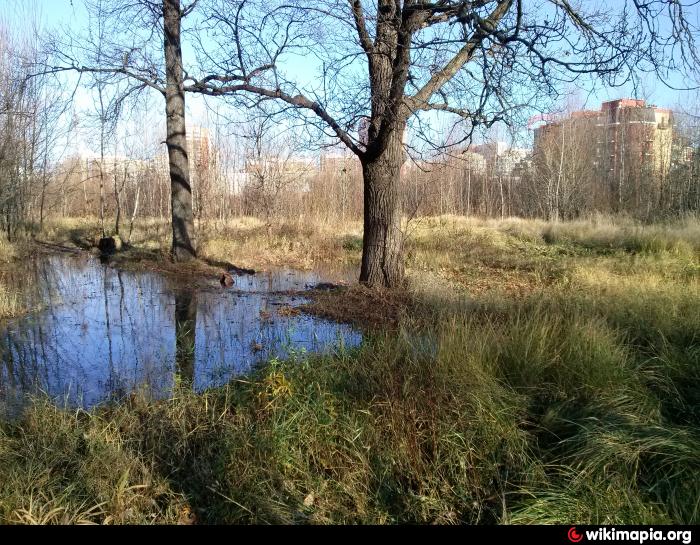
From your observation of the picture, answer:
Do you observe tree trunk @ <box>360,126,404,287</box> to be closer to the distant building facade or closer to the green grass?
the green grass

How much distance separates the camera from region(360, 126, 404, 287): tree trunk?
30.2ft

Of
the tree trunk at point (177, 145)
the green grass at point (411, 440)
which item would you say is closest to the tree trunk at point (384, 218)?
the green grass at point (411, 440)

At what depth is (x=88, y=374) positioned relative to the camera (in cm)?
588

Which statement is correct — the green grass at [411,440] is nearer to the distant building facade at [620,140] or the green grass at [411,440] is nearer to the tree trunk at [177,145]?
the tree trunk at [177,145]

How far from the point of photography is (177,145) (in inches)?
547

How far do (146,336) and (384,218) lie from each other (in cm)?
442

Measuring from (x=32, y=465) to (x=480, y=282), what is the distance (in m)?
9.52

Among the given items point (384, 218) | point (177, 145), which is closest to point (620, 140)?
point (177, 145)
